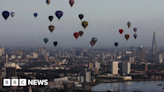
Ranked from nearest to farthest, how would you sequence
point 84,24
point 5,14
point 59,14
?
point 5,14, point 59,14, point 84,24

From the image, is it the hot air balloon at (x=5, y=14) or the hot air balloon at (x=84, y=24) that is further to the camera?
the hot air balloon at (x=84, y=24)

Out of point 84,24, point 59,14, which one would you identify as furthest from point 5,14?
point 84,24

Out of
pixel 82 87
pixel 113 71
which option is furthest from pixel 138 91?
pixel 113 71

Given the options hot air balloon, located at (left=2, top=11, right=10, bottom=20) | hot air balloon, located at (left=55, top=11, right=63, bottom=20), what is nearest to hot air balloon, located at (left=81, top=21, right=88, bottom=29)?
hot air balloon, located at (left=55, top=11, right=63, bottom=20)

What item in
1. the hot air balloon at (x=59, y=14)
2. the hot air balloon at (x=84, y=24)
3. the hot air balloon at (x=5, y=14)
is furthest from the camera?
the hot air balloon at (x=84, y=24)

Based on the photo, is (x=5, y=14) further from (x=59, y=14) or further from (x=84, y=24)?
(x=84, y=24)

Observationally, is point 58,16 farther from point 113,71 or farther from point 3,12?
point 113,71

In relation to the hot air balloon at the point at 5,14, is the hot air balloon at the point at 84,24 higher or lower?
lower

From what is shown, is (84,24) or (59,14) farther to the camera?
(84,24)

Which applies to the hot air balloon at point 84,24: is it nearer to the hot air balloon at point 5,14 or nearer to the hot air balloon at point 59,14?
the hot air balloon at point 59,14

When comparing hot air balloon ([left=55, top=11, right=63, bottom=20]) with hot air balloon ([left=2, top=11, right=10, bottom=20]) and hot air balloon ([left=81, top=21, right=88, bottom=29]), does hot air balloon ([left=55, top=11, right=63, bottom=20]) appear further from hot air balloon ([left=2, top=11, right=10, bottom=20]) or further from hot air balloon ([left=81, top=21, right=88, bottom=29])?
hot air balloon ([left=2, top=11, right=10, bottom=20])

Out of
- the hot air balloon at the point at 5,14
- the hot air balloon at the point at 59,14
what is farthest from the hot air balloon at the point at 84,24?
the hot air balloon at the point at 5,14
